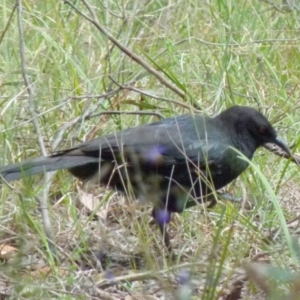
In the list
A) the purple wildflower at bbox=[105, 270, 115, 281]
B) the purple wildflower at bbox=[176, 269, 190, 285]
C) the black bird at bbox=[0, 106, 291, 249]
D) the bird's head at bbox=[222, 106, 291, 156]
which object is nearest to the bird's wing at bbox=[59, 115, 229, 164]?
the black bird at bbox=[0, 106, 291, 249]

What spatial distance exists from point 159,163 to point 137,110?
0.90 metres

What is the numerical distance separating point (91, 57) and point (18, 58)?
44 cm

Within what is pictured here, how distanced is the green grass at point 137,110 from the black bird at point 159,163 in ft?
0.34

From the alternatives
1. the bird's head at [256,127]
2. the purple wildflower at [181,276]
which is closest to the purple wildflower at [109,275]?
the purple wildflower at [181,276]

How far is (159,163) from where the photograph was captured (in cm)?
377

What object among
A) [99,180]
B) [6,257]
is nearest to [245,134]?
[99,180]

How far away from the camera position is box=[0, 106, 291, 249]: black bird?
3693 millimetres

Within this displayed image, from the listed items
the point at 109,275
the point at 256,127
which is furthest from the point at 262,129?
the point at 109,275

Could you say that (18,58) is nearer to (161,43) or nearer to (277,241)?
(161,43)

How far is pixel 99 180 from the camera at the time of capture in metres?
3.79

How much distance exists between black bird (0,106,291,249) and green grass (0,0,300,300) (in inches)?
4.1

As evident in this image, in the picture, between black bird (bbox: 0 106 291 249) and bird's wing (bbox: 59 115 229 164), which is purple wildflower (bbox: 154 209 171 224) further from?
bird's wing (bbox: 59 115 229 164)

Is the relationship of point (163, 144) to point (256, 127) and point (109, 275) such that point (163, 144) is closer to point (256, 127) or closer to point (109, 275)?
point (256, 127)

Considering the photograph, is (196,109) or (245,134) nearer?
(245,134)
